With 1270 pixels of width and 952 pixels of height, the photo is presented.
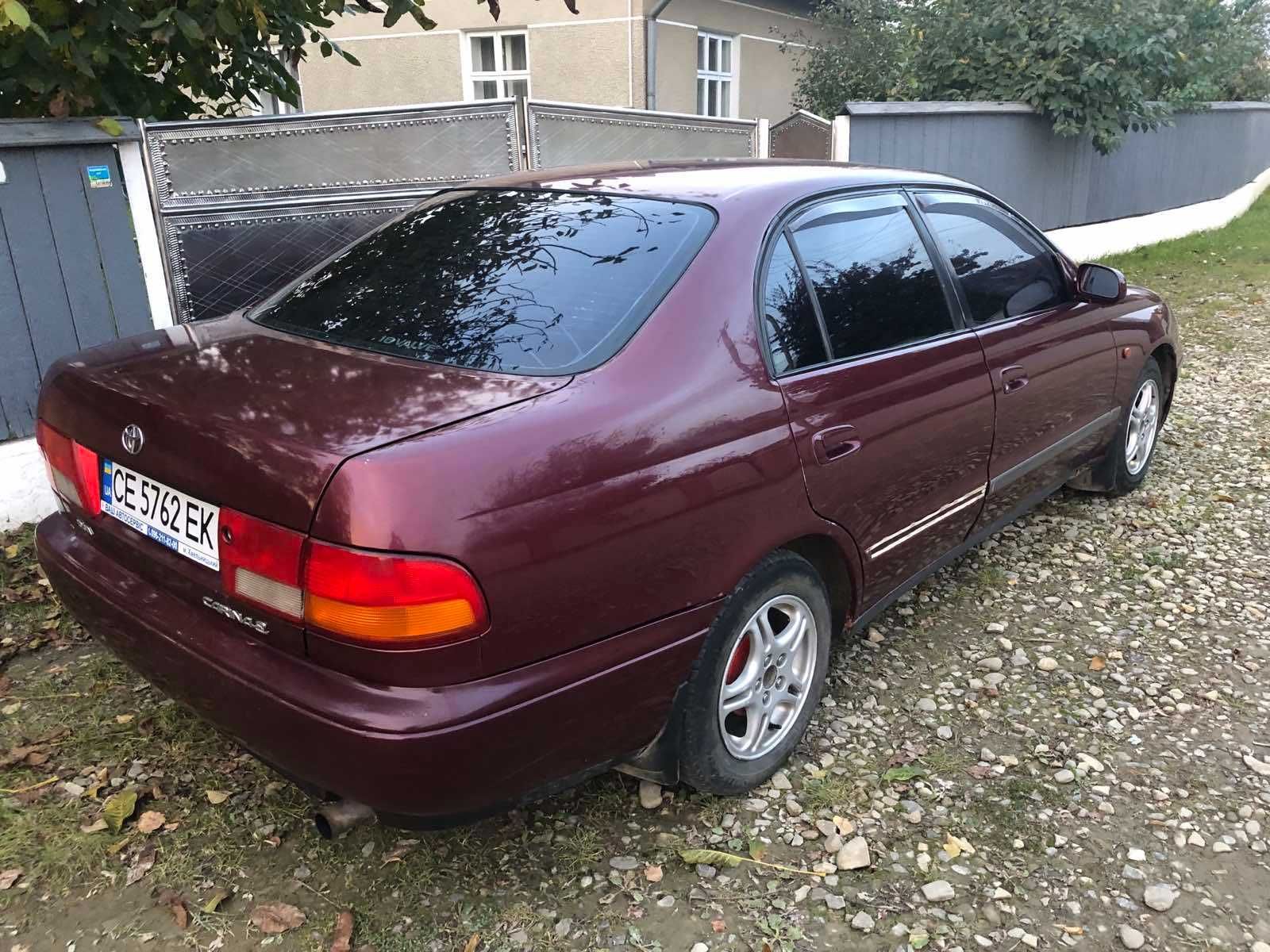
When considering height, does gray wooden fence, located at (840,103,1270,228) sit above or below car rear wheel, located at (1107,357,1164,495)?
above

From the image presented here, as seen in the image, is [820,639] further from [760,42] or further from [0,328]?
[760,42]

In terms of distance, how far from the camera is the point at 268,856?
2.52 meters

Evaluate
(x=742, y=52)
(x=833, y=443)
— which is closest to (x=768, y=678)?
(x=833, y=443)

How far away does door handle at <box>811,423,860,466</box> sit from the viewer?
8.60 feet

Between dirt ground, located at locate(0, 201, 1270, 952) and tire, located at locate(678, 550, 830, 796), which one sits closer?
dirt ground, located at locate(0, 201, 1270, 952)

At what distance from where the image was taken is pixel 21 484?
4.30 metres

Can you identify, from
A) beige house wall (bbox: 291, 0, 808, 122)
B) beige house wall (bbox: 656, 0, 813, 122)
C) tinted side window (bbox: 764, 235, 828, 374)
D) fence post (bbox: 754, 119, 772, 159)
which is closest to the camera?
tinted side window (bbox: 764, 235, 828, 374)

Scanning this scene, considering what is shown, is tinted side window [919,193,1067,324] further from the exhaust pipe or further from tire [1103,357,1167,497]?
the exhaust pipe

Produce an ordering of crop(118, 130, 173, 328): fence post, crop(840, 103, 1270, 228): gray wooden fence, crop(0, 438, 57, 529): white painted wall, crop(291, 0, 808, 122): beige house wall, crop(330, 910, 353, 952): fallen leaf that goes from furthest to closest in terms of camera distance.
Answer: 1. crop(291, 0, 808, 122): beige house wall
2. crop(840, 103, 1270, 228): gray wooden fence
3. crop(118, 130, 173, 328): fence post
4. crop(0, 438, 57, 529): white painted wall
5. crop(330, 910, 353, 952): fallen leaf

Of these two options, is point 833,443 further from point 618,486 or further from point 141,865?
point 141,865

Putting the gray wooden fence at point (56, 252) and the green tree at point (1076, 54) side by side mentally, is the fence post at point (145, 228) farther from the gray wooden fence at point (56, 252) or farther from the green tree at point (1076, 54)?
the green tree at point (1076, 54)

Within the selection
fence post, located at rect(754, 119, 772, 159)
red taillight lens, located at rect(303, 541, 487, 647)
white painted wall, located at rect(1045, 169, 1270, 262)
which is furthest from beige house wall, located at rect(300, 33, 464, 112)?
red taillight lens, located at rect(303, 541, 487, 647)

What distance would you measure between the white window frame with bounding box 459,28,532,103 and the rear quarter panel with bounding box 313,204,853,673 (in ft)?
34.8

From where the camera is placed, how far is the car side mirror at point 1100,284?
3.95m
